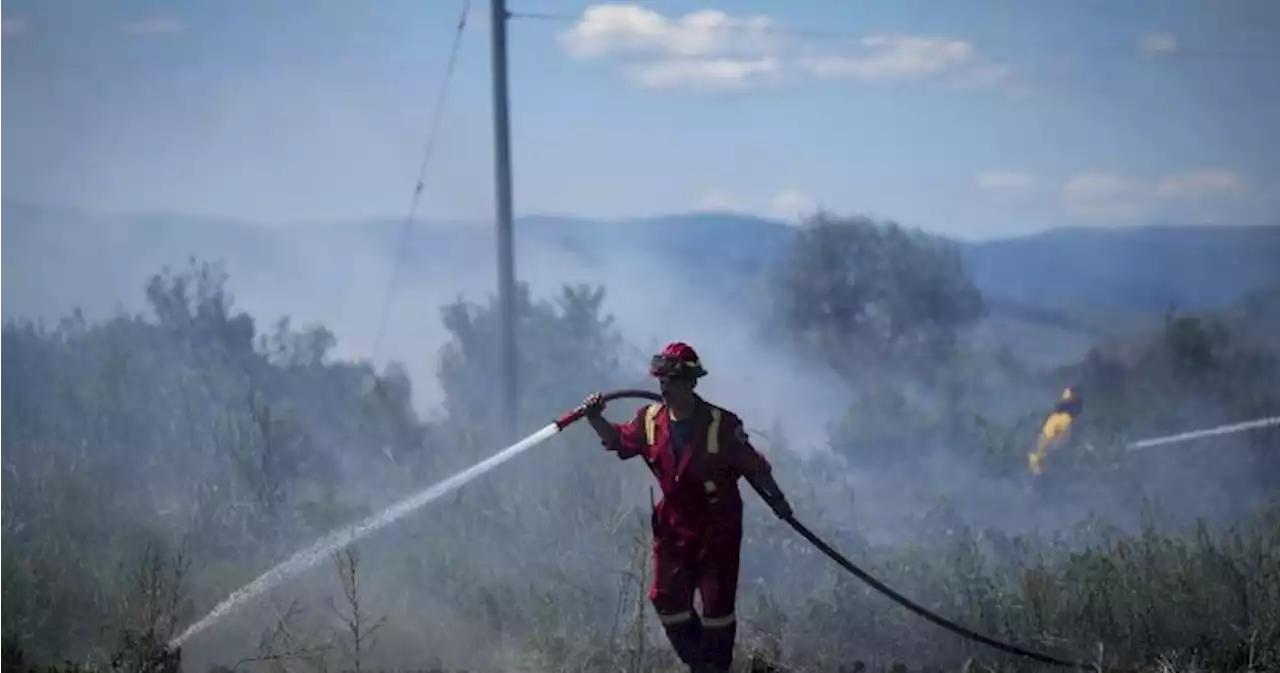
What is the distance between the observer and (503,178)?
10711 mm

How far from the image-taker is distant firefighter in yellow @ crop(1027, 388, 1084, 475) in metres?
11.6

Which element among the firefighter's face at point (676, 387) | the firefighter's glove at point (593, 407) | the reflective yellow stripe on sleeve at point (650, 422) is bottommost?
→ the reflective yellow stripe on sleeve at point (650, 422)

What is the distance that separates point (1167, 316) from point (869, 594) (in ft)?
13.7

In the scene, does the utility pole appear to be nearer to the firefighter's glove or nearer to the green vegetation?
the green vegetation

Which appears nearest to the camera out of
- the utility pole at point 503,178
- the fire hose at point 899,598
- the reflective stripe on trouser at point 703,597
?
the reflective stripe on trouser at point 703,597

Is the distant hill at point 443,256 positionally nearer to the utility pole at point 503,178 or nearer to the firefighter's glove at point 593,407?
the utility pole at point 503,178

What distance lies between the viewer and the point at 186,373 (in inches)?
450

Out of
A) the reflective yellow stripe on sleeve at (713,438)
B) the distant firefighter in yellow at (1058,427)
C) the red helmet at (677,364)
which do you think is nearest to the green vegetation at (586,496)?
the distant firefighter in yellow at (1058,427)

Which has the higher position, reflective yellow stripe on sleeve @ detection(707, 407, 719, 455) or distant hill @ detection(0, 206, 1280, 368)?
distant hill @ detection(0, 206, 1280, 368)

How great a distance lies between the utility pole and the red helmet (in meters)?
2.74

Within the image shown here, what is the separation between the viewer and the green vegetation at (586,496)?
9430mm

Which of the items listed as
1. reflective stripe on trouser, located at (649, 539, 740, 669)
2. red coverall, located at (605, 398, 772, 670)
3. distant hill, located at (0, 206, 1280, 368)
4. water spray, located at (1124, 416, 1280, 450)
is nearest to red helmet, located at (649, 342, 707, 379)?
red coverall, located at (605, 398, 772, 670)

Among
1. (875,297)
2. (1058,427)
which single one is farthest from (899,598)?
(875,297)

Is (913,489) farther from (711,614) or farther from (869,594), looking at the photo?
(711,614)
